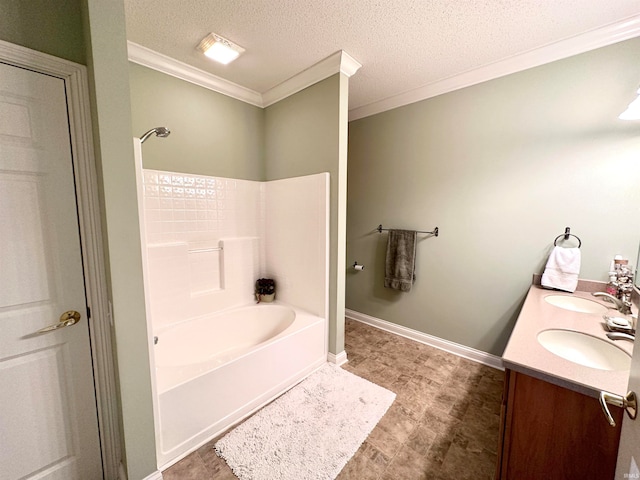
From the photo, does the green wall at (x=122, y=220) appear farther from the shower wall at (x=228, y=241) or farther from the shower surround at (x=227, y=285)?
the shower wall at (x=228, y=241)

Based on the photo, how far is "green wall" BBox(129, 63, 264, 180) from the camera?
6.41 ft

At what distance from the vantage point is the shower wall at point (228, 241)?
Result: 2.04 meters

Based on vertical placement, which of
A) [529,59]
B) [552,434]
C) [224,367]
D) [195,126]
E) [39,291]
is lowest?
[224,367]

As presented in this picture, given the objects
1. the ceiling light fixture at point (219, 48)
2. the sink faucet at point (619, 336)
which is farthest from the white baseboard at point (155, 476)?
the ceiling light fixture at point (219, 48)

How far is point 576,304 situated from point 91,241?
3.02 meters

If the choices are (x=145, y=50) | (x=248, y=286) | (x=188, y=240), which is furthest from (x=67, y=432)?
(x=145, y=50)

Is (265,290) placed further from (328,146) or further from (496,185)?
(496,185)

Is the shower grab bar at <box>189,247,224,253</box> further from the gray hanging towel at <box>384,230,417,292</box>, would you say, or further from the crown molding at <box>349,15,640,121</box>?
the crown molding at <box>349,15,640,121</box>

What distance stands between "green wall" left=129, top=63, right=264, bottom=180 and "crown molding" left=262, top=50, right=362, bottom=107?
373 mm

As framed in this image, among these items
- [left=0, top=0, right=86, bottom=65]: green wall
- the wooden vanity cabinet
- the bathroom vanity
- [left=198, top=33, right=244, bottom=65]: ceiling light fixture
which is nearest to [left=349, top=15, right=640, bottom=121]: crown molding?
[left=198, top=33, right=244, bottom=65]: ceiling light fixture

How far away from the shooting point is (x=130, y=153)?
110cm

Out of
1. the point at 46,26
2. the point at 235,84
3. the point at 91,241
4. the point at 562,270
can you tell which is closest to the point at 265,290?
the point at 91,241

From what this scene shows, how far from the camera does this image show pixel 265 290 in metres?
2.61

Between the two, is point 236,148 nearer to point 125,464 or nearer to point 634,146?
point 125,464
